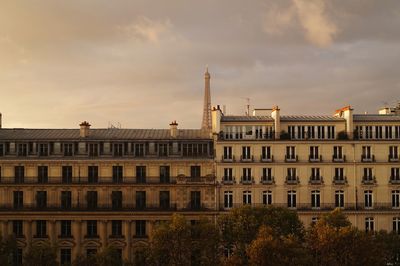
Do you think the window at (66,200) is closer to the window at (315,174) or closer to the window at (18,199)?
the window at (18,199)

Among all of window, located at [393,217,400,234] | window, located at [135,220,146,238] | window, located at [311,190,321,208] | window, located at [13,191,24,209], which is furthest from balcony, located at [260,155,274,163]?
window, located at [13,191,24,209]

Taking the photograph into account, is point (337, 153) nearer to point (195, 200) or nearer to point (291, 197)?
point (291, 197)

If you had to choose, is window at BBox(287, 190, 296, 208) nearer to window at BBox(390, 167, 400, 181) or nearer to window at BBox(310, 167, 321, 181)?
window at BBox(310, 167, 321, 181)

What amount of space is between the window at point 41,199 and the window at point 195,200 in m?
17.6

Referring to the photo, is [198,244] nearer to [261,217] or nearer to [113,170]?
[261,217]

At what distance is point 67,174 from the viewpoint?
3319 inches

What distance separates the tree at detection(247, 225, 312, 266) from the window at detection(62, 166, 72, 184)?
2806cm

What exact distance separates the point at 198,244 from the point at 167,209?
12.2 m

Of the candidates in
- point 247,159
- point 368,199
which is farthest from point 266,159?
point 368,199

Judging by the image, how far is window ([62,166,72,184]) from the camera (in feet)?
276

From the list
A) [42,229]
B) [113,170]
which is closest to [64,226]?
[42,229]

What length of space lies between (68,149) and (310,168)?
2952 centimetres

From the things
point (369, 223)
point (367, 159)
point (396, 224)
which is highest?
point (367, 159)

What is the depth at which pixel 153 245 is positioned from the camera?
71.8m
